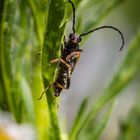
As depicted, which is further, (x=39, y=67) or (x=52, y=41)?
(x=39, y=67)

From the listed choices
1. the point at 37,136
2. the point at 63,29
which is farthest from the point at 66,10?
the point at 37,136

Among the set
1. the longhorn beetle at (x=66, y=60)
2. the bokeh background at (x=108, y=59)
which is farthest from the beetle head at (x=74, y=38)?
the bokeh background at (x=108, y=59)

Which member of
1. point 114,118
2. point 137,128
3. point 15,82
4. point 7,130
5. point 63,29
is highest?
point 63,29

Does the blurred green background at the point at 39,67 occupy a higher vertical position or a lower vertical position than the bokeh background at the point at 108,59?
higher

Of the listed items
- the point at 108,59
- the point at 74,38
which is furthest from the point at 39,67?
the point at 108,59

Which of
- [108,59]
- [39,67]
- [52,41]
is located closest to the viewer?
[52,41]

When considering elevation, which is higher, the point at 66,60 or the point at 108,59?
the point at 66,60

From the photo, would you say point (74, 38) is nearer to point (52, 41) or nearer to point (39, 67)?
point (52, 41)

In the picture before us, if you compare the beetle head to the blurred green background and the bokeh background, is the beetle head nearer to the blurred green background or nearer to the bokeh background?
the blurred green background

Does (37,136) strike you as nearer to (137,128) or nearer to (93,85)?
(137,128)

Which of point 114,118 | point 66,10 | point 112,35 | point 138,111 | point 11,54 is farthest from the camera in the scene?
point 112,35

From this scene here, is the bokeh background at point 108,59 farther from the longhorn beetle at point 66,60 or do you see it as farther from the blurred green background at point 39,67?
the longhorn beetle at point 66,60
